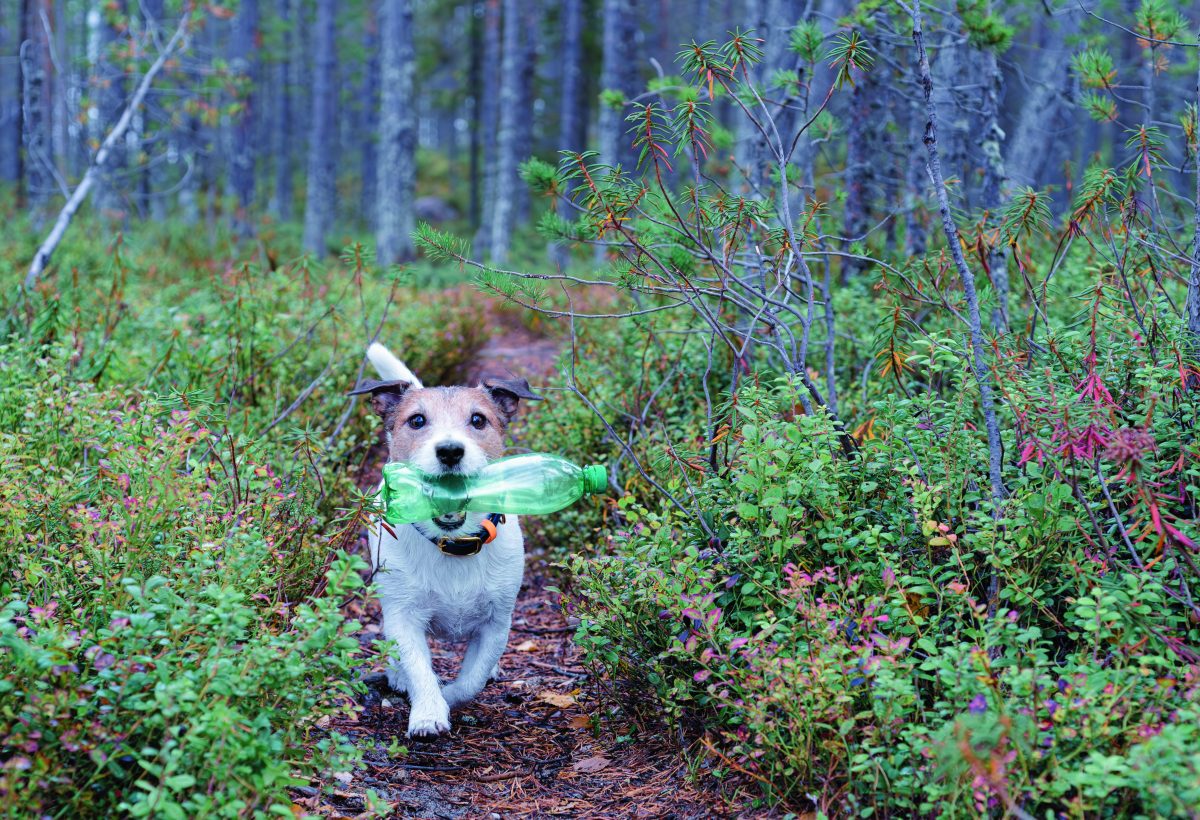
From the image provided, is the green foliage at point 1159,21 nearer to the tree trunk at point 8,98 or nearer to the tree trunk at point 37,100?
the tree trunk at point 37,100

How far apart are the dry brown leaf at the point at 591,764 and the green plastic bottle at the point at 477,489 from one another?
44.5 inches

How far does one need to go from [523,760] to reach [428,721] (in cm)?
42

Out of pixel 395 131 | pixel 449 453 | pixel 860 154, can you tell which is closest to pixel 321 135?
pixel 395 131

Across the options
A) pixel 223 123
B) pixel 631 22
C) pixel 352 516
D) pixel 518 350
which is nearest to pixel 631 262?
pixel 352 516

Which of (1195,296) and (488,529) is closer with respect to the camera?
(1195,296)

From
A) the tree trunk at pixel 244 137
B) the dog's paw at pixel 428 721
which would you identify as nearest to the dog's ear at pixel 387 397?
the dog's paw at pixel 428 721

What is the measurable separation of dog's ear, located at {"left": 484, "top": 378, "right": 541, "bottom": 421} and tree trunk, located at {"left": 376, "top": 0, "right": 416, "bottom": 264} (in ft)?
39.2

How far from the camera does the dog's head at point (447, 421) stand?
13.6ft

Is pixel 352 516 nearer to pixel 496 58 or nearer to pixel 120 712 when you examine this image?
pixel 120 712

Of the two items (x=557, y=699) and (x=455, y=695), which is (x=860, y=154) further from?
(x=455, y=695)

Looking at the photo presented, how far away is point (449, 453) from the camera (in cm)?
412

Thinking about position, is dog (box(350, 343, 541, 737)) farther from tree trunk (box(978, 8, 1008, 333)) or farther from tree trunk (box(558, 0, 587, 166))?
tree trunk (box(558, 0, 587, 166))

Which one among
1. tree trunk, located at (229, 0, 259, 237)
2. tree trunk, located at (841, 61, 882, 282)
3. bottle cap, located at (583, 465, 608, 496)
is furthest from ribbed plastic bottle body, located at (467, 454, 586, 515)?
tree trunk, located at (229, 0, 259, 237)

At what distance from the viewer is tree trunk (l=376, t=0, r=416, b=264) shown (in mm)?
16422
